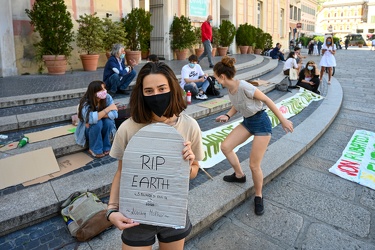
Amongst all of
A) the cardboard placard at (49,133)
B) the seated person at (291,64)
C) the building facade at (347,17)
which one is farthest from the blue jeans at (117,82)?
the building facade at (347,17)

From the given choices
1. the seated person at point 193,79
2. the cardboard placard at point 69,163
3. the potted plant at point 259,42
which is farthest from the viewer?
the potted plant at point 259,42

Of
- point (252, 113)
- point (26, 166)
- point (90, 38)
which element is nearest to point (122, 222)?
point (252, 113)

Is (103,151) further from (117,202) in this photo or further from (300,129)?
(300,129)

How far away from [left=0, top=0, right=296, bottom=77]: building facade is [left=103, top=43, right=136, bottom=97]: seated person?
3.48m

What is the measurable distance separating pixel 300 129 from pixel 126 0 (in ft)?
28.2

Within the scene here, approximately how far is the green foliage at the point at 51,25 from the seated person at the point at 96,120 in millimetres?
5551

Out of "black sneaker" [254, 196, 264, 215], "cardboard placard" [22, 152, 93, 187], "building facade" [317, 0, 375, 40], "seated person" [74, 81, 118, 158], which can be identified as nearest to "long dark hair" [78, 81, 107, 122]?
"seated person" [74, 81, 118, 158]

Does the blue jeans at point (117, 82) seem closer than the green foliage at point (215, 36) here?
Yes

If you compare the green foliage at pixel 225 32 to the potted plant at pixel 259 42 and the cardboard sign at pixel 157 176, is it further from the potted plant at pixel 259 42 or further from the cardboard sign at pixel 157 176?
the cardboard sign at pixel 157 176

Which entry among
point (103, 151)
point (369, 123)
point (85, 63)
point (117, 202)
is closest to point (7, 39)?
point (85, 63)

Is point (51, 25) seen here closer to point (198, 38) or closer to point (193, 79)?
point (193, 79)

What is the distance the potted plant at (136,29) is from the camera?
1117cm

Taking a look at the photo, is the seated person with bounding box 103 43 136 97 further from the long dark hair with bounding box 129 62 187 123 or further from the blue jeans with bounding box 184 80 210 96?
the long dark hair with bounding box 129 62 187 123

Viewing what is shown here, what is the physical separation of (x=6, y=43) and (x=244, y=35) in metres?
14.3
